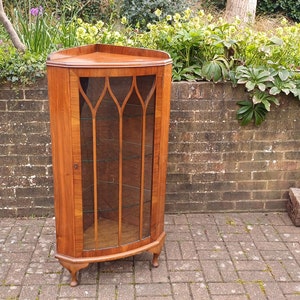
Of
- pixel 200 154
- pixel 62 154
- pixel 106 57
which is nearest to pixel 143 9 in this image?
pixel 200 154

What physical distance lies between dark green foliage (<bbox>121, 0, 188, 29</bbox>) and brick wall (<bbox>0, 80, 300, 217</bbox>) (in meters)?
4.80

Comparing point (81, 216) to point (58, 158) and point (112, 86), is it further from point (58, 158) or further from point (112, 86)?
point (112, 86)

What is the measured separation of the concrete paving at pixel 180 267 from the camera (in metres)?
2.85

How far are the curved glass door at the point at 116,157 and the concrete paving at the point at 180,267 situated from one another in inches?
13.0

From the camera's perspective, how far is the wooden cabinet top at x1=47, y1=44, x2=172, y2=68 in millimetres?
2396

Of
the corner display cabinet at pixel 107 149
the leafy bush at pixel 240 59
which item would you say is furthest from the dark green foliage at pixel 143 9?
the corner display cabinet at pixel 107 149

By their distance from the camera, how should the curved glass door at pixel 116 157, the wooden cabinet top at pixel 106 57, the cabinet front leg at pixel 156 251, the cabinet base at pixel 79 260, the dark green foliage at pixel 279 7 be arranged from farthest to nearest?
the dark green foliage at pixel 279 7, the cabinet front leg at pixel 156 251, the cabinet base at pixel 79 260, the curved glass door at pixel 116 157, the wooden cabinet top at pixel 106 57

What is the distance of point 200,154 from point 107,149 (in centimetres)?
139

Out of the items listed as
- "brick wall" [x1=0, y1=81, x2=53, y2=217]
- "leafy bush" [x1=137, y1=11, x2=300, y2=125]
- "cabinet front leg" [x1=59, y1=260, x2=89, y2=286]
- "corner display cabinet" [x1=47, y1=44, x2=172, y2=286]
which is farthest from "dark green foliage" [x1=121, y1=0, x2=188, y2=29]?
"cabinet front leg" [x1=59, y1=260, x2=89, y2=286]

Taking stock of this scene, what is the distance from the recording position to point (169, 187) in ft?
13.0

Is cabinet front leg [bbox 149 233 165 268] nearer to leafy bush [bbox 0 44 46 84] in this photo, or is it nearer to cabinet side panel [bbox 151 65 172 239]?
cabinet side panel [bbox 151 65 172 239]

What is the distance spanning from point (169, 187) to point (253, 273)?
122 cm

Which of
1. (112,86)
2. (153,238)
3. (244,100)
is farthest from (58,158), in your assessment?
(244,100)

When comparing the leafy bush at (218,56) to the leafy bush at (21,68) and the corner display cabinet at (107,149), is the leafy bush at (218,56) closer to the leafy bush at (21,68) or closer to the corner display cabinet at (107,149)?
the leafy bush at (21,68)
